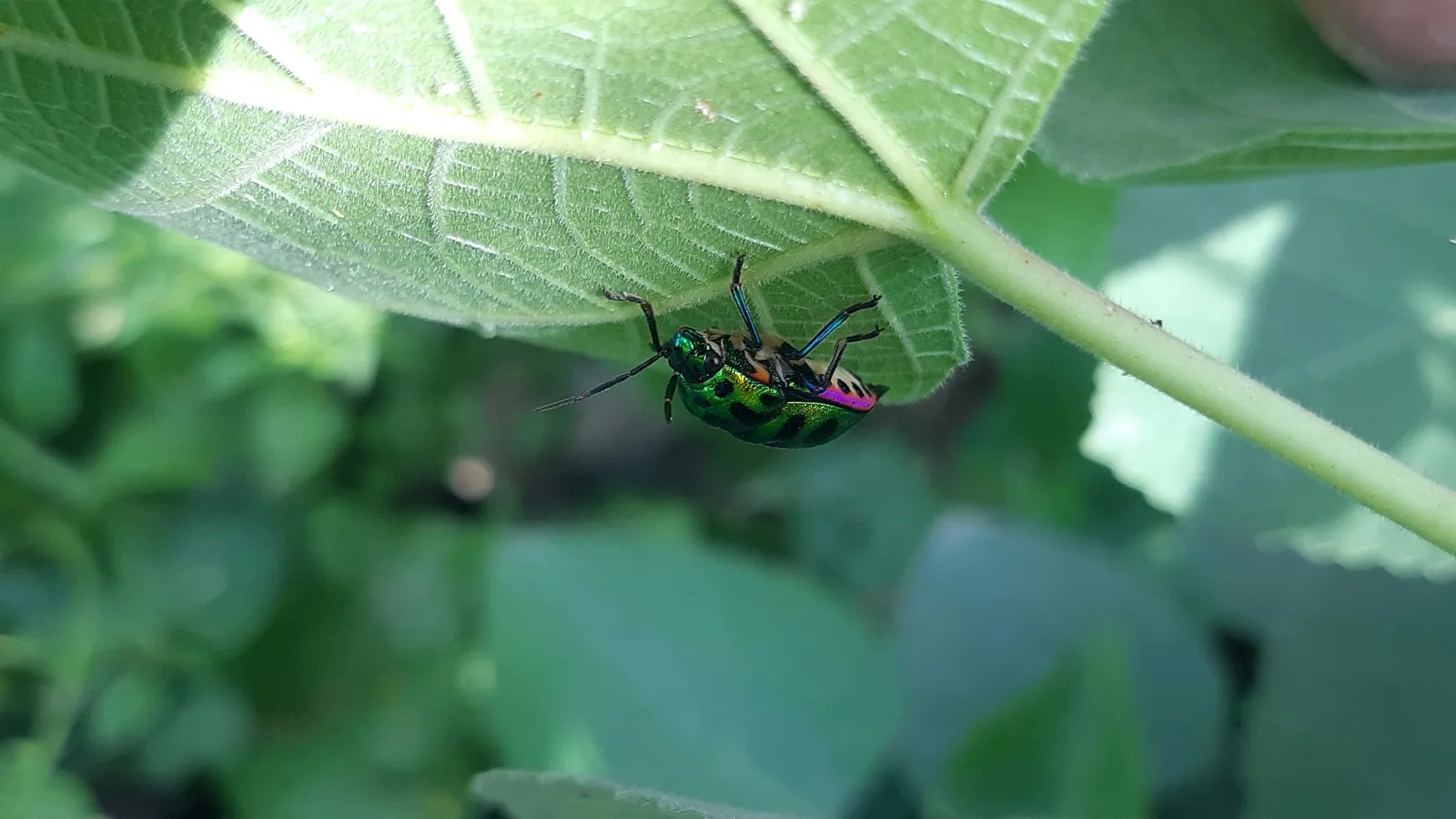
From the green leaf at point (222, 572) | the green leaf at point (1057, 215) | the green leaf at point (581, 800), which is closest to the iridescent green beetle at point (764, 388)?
the green leaf at point (1057, 215)

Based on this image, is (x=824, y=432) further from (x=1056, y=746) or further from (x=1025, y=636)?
(x=1025, y=636)

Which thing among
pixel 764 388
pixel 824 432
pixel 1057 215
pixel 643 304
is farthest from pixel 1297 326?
pixel 643 304

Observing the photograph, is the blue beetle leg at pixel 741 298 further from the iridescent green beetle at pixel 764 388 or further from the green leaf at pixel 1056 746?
the green leaf at pixel 1056 746

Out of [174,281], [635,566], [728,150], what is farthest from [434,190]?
[174,281]

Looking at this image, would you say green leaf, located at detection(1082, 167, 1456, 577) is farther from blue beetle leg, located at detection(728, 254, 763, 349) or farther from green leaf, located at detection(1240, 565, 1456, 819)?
blue beetle leg, located at detection(728, 254, 763, 349)

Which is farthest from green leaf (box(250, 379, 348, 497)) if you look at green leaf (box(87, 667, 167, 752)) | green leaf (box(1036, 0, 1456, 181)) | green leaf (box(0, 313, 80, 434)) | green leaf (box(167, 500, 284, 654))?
green leaf (box(1036, 0, 1456, 181))

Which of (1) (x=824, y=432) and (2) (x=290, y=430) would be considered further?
(2) (x=290, y=430)
